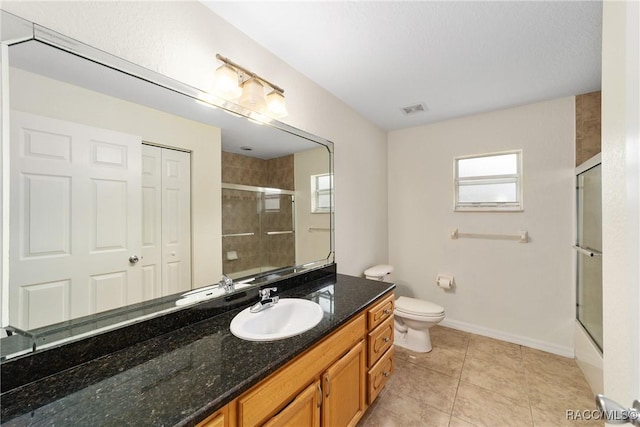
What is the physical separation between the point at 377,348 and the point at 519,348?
183cm

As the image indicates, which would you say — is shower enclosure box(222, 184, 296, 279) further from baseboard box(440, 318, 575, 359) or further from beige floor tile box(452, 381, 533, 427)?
baseboard box(440, 318, 575, 359)

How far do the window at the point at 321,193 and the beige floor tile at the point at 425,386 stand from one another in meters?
1.49

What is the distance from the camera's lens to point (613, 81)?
610 mm

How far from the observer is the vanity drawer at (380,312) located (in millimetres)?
1532

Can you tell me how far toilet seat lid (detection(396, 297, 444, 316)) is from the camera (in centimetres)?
223

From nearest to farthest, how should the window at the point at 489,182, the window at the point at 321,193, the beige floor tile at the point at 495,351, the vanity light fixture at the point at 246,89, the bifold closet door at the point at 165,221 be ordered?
the bifold closet door at the point at 165,221 < the vanity light fixture at the point at 246,89 < the window at the point at 321,193 < the beige floor tile at the point at 495,351 < the window at the point at 489,182


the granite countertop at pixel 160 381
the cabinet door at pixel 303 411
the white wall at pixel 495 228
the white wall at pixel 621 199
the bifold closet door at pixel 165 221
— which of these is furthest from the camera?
the white wall at pixel 495 228

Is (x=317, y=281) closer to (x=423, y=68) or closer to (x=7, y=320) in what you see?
(x=7, y=320)

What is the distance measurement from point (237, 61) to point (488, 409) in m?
2.76

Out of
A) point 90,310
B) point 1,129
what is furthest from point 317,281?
point 1,129

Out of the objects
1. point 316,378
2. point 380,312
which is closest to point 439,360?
point 380,312

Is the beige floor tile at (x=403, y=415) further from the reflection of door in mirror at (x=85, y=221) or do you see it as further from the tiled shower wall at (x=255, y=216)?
the reflection of door in mirror at (x=85, y=221)

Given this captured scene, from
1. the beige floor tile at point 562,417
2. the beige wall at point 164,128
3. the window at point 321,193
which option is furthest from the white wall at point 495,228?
the beige wall at point 164,128

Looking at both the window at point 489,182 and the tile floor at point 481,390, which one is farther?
the window at point 489,182
